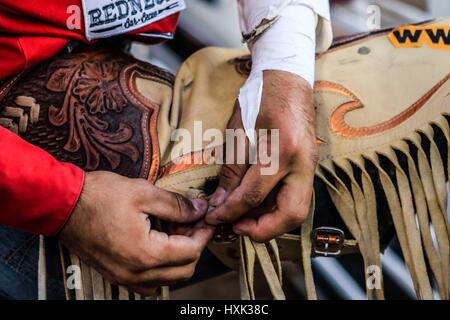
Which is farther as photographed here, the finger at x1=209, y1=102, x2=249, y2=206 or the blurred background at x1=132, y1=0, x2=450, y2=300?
the blurred background at x1=132, y1=0, x2=450, y2=300

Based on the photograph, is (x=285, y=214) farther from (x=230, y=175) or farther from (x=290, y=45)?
(x=290, y=45)

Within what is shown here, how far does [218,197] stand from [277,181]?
0.08 meters

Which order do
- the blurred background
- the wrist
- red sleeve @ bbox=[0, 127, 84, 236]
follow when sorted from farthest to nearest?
1. the blurred background
2. the wrist
3. red sleeve @ bbox=[0, 127, 84, 236]

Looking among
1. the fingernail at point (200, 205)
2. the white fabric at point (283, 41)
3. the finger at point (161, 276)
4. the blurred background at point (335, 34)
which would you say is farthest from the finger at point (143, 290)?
the blurred background at point (335, 34)

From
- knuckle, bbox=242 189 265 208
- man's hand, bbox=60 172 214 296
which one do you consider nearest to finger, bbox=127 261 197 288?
man's hand, bbox=60 172 214 296

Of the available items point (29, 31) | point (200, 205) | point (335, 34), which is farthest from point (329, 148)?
point (335, 34)

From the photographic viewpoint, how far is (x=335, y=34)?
191 centimetres

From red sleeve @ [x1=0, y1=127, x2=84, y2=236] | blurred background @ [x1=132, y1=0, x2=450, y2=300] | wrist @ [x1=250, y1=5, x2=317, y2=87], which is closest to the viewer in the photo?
red sleeve @ [x1=0, y1=127, x2=84, y2=236]

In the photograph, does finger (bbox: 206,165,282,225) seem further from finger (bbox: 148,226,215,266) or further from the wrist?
the wrist

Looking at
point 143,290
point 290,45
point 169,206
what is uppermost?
point 290,45

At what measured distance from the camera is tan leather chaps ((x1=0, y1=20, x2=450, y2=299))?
0.77 metres

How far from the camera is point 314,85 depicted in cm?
83
